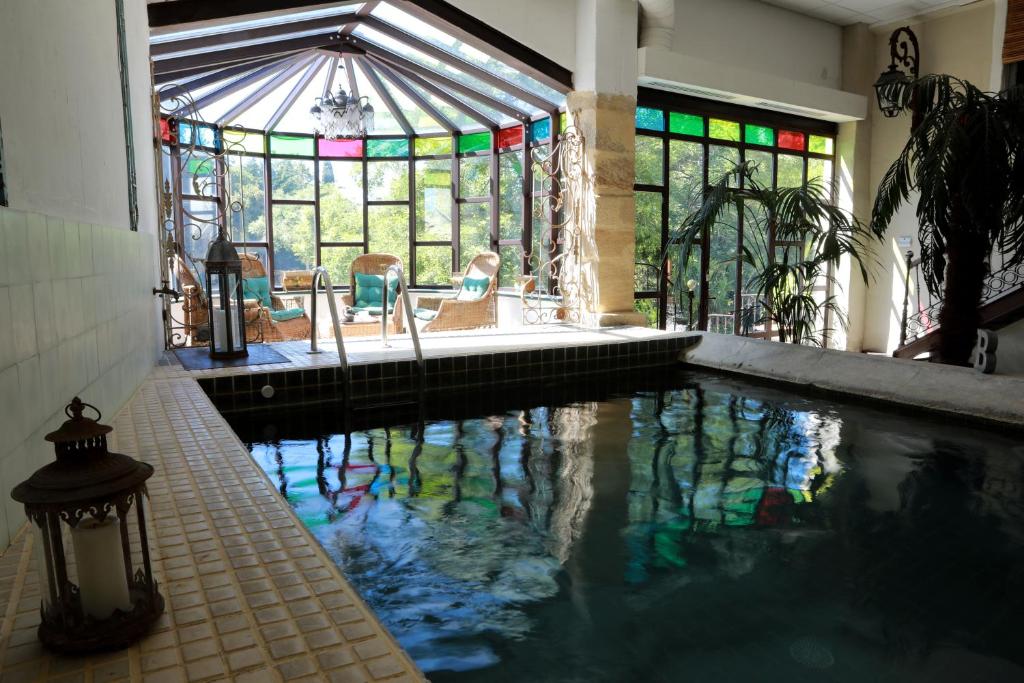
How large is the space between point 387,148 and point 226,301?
6.38 meters

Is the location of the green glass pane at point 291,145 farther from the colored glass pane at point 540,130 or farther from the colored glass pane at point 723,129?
the colored glass pane at point 723,129

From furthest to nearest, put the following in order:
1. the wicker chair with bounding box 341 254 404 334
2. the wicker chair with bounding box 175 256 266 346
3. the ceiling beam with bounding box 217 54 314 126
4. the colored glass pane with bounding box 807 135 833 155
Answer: the colored glass pane with bounding box 807 135 833 155 < the wicker chair with bounding box 341 254 404 334 < the ceiling beam with bounding box 217 54 314 126 < the wicker chair with bounding box 175 256 266 346

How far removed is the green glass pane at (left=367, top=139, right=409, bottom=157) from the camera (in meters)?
10.1

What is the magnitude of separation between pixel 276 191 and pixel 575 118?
4969 millimetres

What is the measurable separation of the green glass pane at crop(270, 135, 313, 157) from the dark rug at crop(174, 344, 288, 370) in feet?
19.0

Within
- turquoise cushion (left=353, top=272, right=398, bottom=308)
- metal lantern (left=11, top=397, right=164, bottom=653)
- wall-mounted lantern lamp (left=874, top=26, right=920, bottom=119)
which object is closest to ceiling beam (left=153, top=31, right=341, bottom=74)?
turquoise cushion (left=353, top=272, right=398, bottom=308)

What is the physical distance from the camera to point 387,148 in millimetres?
10141

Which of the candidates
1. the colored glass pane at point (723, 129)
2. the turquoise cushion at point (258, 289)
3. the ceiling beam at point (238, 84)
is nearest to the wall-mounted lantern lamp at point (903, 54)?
the colored glass pane at point (723, 129)

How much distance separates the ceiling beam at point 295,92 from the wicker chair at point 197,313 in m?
3.72

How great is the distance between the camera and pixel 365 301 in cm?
920

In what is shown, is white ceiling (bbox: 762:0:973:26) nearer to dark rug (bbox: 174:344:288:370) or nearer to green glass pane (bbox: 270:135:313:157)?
green glass pane (bbox: 270:135:313:157)

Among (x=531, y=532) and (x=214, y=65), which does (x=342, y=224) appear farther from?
(x=531, y=532)

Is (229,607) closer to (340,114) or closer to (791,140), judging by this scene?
(340,114)

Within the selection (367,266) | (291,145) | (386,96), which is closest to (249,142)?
(291,145)
